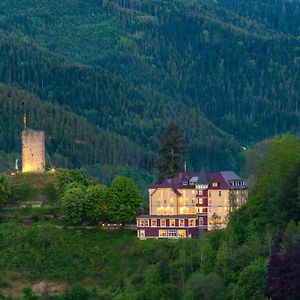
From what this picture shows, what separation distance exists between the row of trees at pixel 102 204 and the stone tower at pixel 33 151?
60.1ft

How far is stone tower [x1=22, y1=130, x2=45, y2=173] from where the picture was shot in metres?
153

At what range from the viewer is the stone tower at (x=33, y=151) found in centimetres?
15300

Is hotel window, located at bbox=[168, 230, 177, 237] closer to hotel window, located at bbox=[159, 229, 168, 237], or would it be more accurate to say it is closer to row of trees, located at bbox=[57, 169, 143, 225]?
hotel window, located at bbox=[159, 229, 168, 237]

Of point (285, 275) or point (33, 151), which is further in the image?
point (33, 151)

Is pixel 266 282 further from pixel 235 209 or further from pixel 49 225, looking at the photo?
pixel 49 225

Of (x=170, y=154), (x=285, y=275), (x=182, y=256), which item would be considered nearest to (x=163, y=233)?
(x=182, y=256)

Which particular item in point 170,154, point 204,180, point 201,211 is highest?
point 170,154

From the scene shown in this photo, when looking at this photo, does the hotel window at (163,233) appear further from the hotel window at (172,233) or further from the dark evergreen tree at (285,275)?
the dark evergreen tree at (285,275)

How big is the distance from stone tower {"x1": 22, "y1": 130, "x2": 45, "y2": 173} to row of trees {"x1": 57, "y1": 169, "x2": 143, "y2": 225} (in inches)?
721

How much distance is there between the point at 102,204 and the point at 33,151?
857 inches

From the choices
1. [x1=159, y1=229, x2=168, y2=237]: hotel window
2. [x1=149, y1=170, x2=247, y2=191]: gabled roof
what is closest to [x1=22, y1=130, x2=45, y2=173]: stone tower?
[x1=149, y1=170, x2=247, y2=191]: gabled roof

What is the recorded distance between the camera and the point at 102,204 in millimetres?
133375

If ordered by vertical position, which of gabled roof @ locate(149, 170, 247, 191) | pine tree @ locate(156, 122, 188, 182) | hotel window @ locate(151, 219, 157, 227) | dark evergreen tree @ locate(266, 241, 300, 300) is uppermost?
pine tree @ locate(156, 122, 188, 182)

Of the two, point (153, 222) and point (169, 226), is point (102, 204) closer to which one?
point (153, 222)
